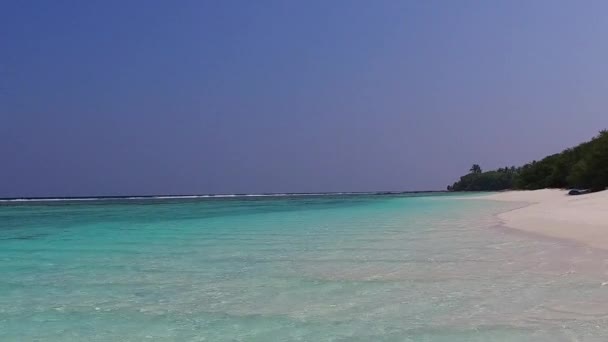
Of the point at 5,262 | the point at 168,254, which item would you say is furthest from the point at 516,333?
the point at 5,262

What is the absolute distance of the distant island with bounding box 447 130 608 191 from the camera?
47281 mm

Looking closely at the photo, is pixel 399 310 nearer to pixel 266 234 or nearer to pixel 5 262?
pixel 5 262

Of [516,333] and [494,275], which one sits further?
[494,275]

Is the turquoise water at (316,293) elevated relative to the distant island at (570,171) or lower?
lower

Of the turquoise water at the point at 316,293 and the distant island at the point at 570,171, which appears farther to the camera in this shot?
the distant island at the point at 570,171

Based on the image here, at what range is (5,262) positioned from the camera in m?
10.6

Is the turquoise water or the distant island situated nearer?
the turquoise water

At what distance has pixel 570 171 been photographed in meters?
58.9

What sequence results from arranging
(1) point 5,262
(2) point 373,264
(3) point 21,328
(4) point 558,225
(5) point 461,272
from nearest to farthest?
1. (3) point 21,328
2. (5) point 461,272
3. (2) point 373,264
4. (1) point 5,262
5. (4) point 558,225

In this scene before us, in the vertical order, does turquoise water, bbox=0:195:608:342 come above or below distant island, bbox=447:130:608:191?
below

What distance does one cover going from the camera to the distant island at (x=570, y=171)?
155ft

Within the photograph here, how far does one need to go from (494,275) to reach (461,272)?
1.51 ft

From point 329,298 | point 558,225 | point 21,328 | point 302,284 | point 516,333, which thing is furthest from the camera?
point 558,225

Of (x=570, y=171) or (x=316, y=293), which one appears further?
(x=570, y=171)
